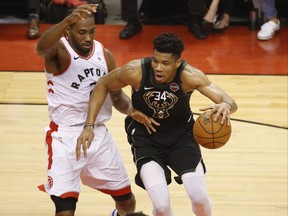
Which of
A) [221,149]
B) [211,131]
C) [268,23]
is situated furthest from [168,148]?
[268,23]

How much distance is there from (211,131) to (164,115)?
49 cm

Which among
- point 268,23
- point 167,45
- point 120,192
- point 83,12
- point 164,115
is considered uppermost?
point 83,12

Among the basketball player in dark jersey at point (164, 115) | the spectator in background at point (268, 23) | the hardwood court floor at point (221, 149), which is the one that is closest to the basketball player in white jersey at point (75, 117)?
the basketball player in dark jersey at point (164, 115)

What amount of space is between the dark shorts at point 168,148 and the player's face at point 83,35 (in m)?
0.69

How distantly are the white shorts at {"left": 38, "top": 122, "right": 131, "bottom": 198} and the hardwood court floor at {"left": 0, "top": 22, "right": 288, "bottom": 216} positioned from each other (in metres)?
0.85

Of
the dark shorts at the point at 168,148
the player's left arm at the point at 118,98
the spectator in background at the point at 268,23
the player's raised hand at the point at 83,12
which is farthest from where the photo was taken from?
the spectator in background at the point at 268,23

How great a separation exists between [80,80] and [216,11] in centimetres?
560

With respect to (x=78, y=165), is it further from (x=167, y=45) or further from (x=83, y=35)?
(x=167, y=45)

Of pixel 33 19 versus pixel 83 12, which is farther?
pixel 33 19

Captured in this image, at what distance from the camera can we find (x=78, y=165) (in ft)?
18.6

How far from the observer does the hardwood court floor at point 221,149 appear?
A: 6.80 meters

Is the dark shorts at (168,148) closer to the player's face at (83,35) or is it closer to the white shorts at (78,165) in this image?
the white shorts at (78,165)

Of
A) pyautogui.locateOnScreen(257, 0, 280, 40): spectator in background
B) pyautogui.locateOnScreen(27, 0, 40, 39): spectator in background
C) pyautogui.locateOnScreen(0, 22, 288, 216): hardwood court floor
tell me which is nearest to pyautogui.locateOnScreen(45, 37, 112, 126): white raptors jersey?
pyautogui.locateOnScreen(0, 22, 288, 216): hardwood court floor

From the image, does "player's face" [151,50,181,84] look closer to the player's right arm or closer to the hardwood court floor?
the player's right arm
